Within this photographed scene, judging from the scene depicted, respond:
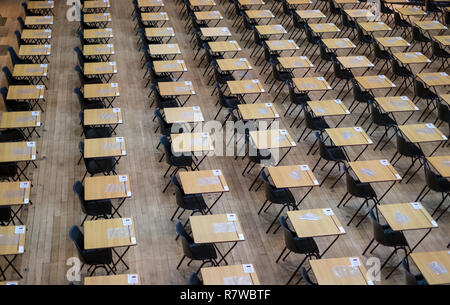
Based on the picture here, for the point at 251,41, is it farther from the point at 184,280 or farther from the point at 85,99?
the point at 184,280

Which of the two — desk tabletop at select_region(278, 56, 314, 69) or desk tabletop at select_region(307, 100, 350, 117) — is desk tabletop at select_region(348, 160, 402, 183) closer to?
desk tabletop at select_region(307, 100, 350, 117)

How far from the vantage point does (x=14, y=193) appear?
856cm

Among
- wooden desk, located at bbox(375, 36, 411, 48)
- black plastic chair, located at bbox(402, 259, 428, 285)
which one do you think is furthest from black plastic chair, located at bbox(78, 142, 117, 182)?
wooden desk, located at bbox(375, 36, 411, 48)

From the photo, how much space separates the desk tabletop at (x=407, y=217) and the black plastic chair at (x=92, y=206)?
416 centimetres

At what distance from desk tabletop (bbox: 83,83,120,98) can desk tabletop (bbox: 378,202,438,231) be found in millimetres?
5561

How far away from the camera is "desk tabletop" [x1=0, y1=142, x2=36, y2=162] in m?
9.28

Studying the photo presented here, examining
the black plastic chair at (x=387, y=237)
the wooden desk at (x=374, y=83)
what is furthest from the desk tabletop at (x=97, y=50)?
the black plastic chair at (x=387, y=237)

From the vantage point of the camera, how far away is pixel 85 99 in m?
11.6

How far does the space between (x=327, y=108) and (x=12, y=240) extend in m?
6.26

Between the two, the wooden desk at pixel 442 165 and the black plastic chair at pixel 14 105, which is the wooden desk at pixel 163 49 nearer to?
the black plastic chair at pixel 14 105

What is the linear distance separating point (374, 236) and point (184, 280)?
9.66 feet

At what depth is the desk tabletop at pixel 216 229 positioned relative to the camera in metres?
8.01

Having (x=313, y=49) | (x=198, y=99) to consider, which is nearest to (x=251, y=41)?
(x=313, y=49)

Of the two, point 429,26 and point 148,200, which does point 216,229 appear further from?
point 429,26
